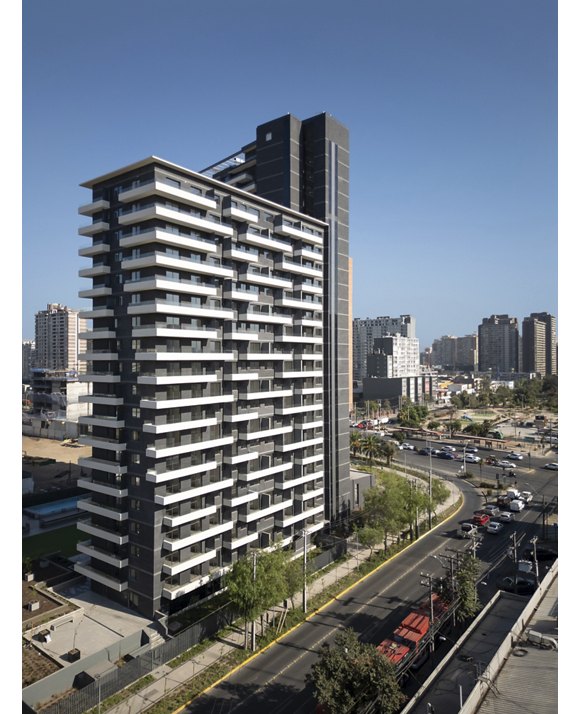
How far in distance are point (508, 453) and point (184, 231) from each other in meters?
83.5

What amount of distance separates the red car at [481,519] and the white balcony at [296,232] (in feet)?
122

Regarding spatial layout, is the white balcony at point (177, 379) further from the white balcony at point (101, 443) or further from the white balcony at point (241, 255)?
the white balcony at point (241, 255)

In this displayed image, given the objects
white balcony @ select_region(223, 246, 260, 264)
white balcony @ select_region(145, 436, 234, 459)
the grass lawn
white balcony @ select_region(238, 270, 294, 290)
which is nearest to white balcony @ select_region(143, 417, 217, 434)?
white balcony @ select_region(145, 436, 234, 459)

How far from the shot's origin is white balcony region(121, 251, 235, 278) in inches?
1357

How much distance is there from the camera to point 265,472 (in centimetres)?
4325

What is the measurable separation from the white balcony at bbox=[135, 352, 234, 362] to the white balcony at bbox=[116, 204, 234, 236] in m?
9.85

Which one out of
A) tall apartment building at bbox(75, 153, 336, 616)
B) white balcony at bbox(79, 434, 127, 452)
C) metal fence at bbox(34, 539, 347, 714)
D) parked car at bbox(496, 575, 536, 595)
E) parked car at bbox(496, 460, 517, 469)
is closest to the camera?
metal fence at bbox(34, 539, 347, 714)

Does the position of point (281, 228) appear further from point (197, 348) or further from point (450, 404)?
point (450, 404)

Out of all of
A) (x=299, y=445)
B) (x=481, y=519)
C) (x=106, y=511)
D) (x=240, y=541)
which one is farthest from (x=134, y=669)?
(x=481, y=519)

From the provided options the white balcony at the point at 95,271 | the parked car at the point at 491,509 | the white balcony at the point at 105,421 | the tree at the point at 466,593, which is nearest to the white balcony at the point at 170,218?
the white balcony at the point at 95,271

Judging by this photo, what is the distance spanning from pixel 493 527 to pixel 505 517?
4765 mm

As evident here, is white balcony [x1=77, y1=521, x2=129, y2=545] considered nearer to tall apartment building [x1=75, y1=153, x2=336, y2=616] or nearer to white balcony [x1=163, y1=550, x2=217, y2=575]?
tall apartment building [x1=75, y1=153, x2=336, y2=616]

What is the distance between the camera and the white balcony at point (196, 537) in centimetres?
3434
